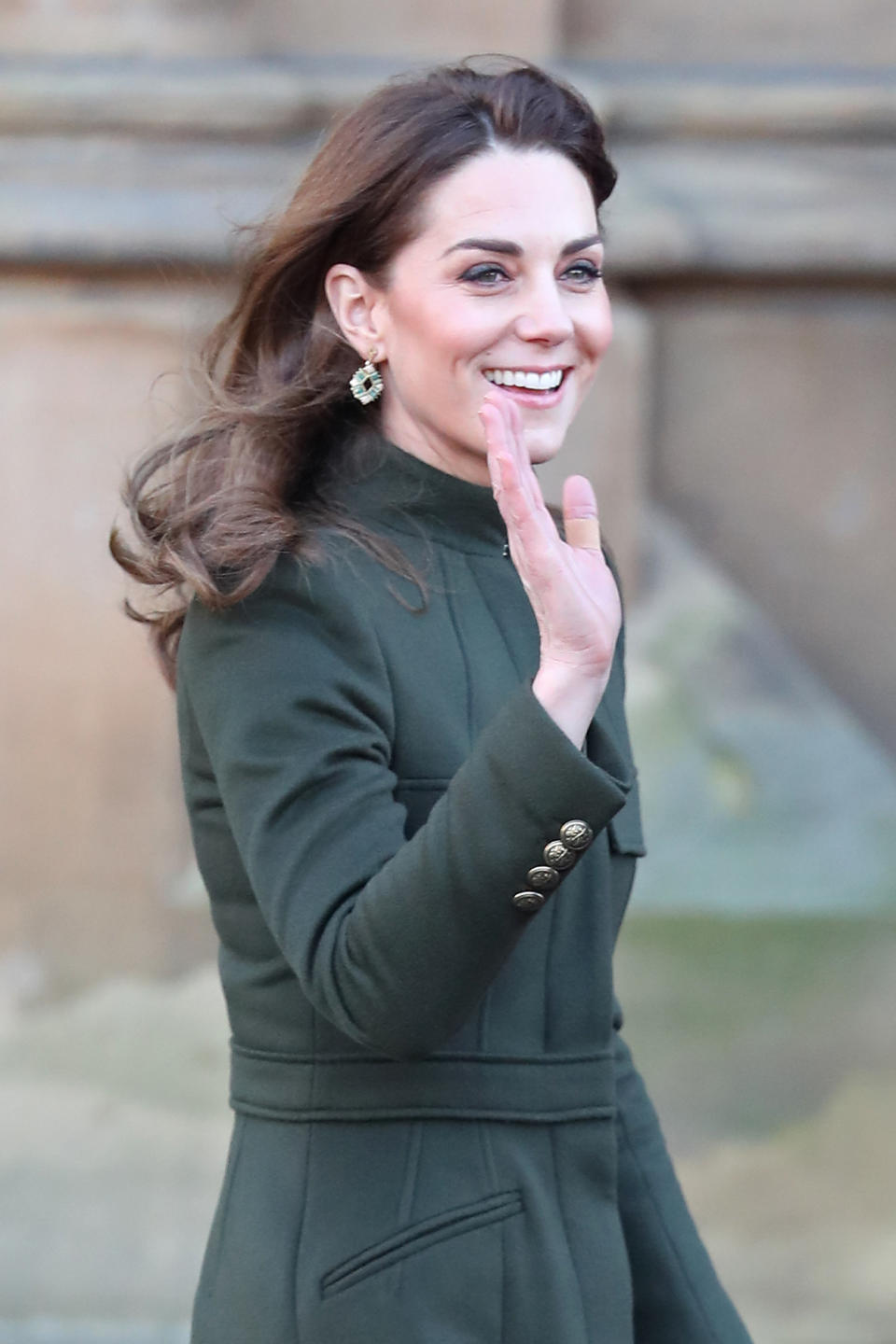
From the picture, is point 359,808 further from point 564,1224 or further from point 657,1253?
point 657,1253

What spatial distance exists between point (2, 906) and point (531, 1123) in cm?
214

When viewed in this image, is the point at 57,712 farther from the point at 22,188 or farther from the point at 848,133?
the point at 848,133

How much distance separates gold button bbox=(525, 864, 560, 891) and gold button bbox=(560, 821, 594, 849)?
2cm

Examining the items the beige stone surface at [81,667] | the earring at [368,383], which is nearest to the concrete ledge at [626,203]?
the beige stone surface at [81,667]

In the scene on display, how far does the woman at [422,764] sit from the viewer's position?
142 centimetres

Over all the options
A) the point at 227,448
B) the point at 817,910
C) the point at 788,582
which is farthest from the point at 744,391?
the point at 227,448

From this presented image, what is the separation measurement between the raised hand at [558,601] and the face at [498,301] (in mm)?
253


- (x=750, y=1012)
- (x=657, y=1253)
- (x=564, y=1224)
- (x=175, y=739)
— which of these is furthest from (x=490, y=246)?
(x=750, y=1012)

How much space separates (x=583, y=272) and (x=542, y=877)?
0.66 metres

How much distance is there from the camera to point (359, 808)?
4.86 ft

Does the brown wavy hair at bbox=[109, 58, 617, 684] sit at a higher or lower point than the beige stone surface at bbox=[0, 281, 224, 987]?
lower

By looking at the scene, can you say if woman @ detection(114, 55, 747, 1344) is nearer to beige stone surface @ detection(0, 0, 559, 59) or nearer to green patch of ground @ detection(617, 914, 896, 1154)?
green patch of ground @ detection(617, 914, 896, 1154)

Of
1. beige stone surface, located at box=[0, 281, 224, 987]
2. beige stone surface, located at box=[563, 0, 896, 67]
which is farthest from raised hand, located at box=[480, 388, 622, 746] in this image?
beige stone surface, located at box=[563, 0, 896, 67]

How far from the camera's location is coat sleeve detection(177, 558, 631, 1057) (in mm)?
1388
